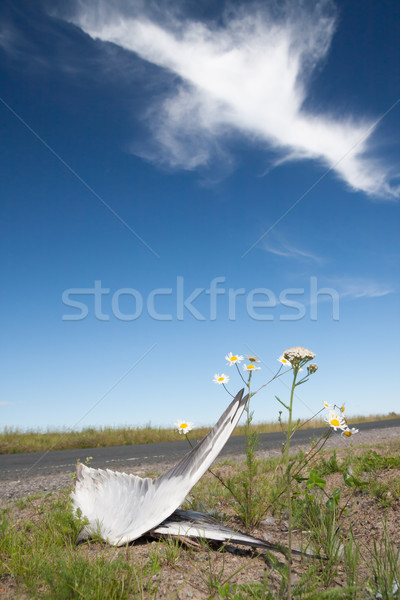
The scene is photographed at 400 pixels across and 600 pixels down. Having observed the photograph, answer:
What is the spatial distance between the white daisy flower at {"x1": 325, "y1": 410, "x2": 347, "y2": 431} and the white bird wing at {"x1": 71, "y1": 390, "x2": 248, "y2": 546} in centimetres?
72

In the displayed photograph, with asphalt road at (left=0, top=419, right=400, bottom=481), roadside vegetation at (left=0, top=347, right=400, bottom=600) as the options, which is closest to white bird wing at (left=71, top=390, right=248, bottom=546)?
roadside vegetation at (left=0, top=347, right=400, bottom=600)

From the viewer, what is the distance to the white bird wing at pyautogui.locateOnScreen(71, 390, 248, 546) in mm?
3178

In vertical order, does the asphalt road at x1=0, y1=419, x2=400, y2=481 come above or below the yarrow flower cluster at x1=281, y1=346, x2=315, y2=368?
below

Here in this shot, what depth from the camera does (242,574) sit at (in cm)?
300

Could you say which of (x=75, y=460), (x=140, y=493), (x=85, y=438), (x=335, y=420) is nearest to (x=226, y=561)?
(x=140, y=493)

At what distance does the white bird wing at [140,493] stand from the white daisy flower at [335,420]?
72 cm

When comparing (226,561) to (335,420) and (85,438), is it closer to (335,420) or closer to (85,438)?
(335,420)

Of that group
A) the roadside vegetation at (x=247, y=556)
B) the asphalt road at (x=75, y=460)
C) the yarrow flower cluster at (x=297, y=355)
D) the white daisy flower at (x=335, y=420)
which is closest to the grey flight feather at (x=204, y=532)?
the roadside vegetation at (x=247, y=556)

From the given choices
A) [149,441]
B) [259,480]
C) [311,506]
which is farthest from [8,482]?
[149,441]

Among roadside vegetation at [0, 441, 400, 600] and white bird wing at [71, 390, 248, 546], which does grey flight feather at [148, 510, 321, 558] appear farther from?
white bird wing at [71, 390, 248, 546]

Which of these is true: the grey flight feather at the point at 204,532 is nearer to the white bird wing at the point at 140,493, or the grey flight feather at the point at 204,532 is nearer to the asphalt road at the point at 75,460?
the white bird wing at the point at 140,493

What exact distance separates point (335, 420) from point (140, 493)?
1610 mm

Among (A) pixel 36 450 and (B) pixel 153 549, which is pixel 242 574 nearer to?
(B) pixel 153 549

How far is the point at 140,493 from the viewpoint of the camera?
3.56m
